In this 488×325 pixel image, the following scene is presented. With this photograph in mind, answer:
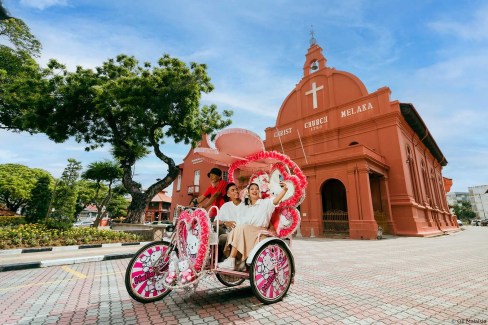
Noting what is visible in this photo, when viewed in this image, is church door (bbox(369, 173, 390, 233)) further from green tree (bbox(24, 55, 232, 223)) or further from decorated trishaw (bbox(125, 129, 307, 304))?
decorated trishaw (bbox(125, 129, 307, 304))

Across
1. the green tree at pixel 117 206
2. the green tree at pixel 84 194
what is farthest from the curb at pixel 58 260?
the green tree at pixel 117 206

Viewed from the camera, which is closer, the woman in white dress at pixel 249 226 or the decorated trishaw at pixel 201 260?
the decorated trishaw at pixel 201 260

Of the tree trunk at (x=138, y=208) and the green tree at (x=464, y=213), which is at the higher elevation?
the green tree at (x=464, y=213)

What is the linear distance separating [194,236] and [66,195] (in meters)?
15.8

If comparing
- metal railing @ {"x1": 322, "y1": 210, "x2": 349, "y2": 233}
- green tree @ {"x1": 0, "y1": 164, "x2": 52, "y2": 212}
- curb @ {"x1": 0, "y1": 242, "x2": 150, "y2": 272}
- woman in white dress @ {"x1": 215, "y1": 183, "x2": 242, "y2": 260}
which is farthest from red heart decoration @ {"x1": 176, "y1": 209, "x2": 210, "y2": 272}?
green tree @ {"x1": 0, "y1": 164, "x2": 52, "y2": 212}

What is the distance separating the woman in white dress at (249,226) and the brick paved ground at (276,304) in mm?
622

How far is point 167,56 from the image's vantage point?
49.0 feet

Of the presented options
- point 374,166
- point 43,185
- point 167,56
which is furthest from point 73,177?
point 374,166

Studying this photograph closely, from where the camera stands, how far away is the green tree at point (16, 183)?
25192 mm

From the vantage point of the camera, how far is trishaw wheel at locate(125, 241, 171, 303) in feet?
9.79

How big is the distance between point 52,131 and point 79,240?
8641mm

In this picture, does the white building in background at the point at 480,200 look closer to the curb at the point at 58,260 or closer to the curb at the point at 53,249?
the curb at the point at 53,249

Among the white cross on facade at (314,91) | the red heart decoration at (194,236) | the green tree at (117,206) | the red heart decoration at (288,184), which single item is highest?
the white cross on facade at (314,91)

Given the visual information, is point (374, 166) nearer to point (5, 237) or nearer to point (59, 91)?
point (5, 237)
